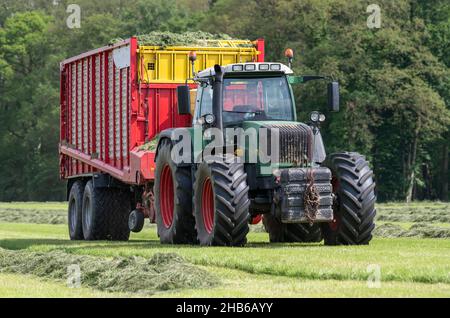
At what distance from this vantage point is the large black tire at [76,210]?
30.1 m

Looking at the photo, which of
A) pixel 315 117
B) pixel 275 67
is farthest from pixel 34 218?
pixel 315 117

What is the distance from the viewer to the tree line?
2601 inches

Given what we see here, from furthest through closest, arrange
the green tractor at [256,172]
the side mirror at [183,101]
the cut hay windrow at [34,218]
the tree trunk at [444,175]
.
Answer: the tree trunk at [444,175]
the cut hay windrow at [34,218]
the side mirror at [183,101]
the green tractor at [256,172]

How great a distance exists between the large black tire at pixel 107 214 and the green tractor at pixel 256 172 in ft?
14.1

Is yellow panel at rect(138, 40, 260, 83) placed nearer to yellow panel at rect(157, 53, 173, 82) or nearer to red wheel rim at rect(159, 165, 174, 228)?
yellow panel at rect(157, 53, 173, 82)

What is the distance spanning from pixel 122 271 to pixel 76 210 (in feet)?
44.5

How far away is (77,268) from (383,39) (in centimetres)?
5156

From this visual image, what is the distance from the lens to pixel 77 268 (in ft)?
60.0

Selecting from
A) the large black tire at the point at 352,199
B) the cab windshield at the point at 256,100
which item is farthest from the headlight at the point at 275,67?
the large black tire at the point at 352,199

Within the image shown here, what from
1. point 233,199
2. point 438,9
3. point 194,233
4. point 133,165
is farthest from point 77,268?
point 438,9

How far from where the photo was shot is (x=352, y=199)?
2161 cm

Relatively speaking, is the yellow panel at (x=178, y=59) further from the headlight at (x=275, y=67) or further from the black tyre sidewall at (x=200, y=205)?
the black tyre sidewall at (x=200, y=205)

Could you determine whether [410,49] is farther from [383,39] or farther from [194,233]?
[194,233]

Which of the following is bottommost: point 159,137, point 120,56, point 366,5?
point 159,137
